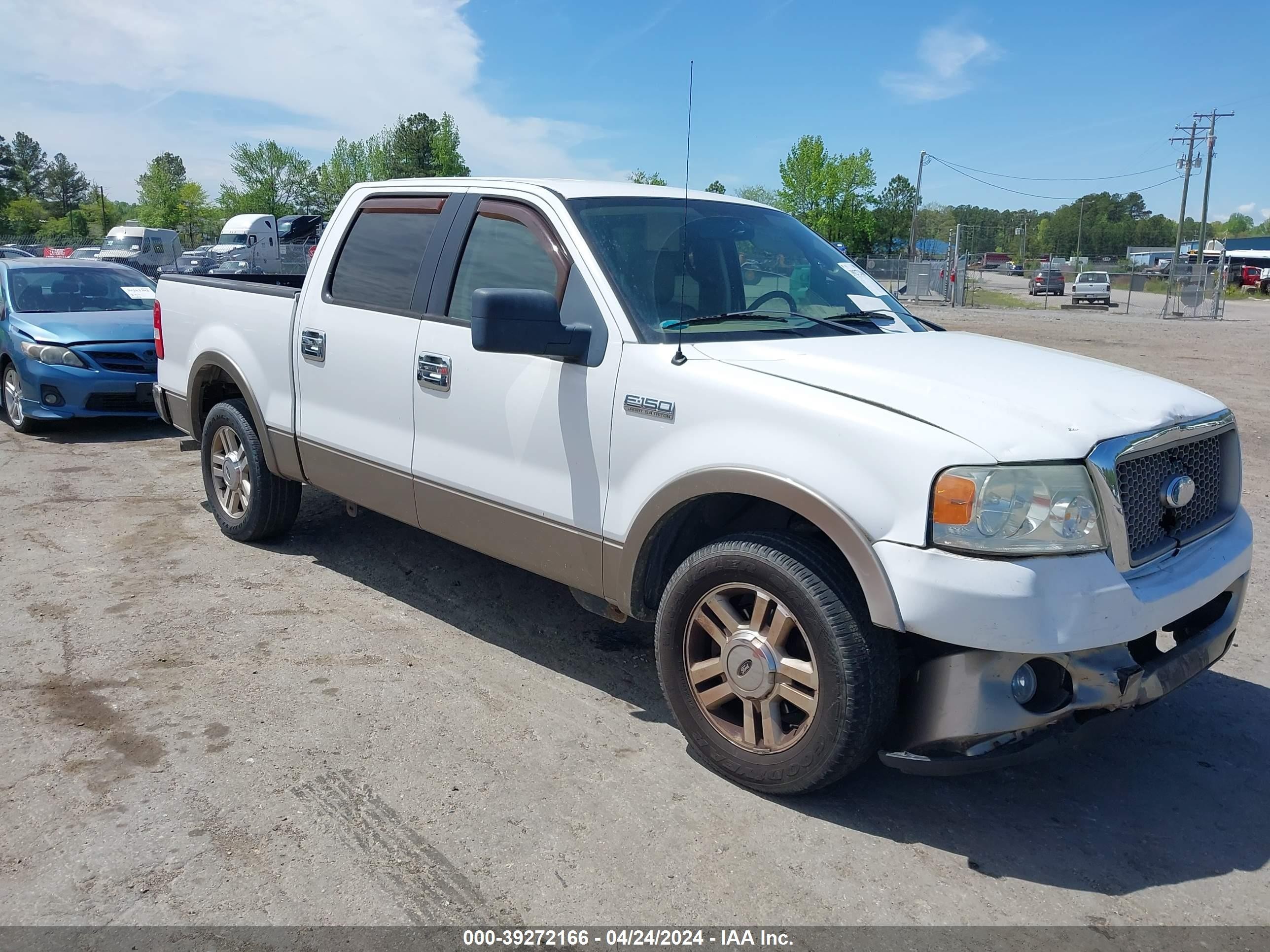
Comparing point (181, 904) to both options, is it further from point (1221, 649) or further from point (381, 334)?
point (1221, 649)

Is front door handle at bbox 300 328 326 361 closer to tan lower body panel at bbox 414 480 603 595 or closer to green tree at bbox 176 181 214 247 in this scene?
tan lower body panel at bbox 414 480 603 595

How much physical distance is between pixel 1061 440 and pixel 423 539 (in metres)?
4.20

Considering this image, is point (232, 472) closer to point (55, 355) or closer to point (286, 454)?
Result: point (286, 454)

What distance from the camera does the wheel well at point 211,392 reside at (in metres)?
6.14

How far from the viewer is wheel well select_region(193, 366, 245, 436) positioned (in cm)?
614

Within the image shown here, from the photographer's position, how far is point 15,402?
972 cm

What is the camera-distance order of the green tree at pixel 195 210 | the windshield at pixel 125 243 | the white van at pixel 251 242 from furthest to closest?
the green tree at pixel 195 210, the windshield at pixel 125 243, the white van at pixel 251 242

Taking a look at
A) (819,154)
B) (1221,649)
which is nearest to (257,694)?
(1221,649)

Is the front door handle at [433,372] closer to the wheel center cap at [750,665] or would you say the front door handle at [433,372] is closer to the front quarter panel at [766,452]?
the front quarter panel at [766,452]

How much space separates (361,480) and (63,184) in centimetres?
14519

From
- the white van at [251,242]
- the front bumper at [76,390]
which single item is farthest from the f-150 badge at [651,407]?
the white van at [251,242]

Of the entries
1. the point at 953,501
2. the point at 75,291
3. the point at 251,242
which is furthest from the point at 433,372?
the point at 251,242

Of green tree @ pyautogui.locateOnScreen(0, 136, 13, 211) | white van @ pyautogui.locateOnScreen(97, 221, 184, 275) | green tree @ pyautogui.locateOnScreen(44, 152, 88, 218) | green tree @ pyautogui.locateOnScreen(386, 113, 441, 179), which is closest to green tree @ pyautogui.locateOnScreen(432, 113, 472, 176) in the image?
green tree @ pyautogui.locateOnScreen(386, 113, 441, 179)

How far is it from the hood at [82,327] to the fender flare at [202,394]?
11.6ft
